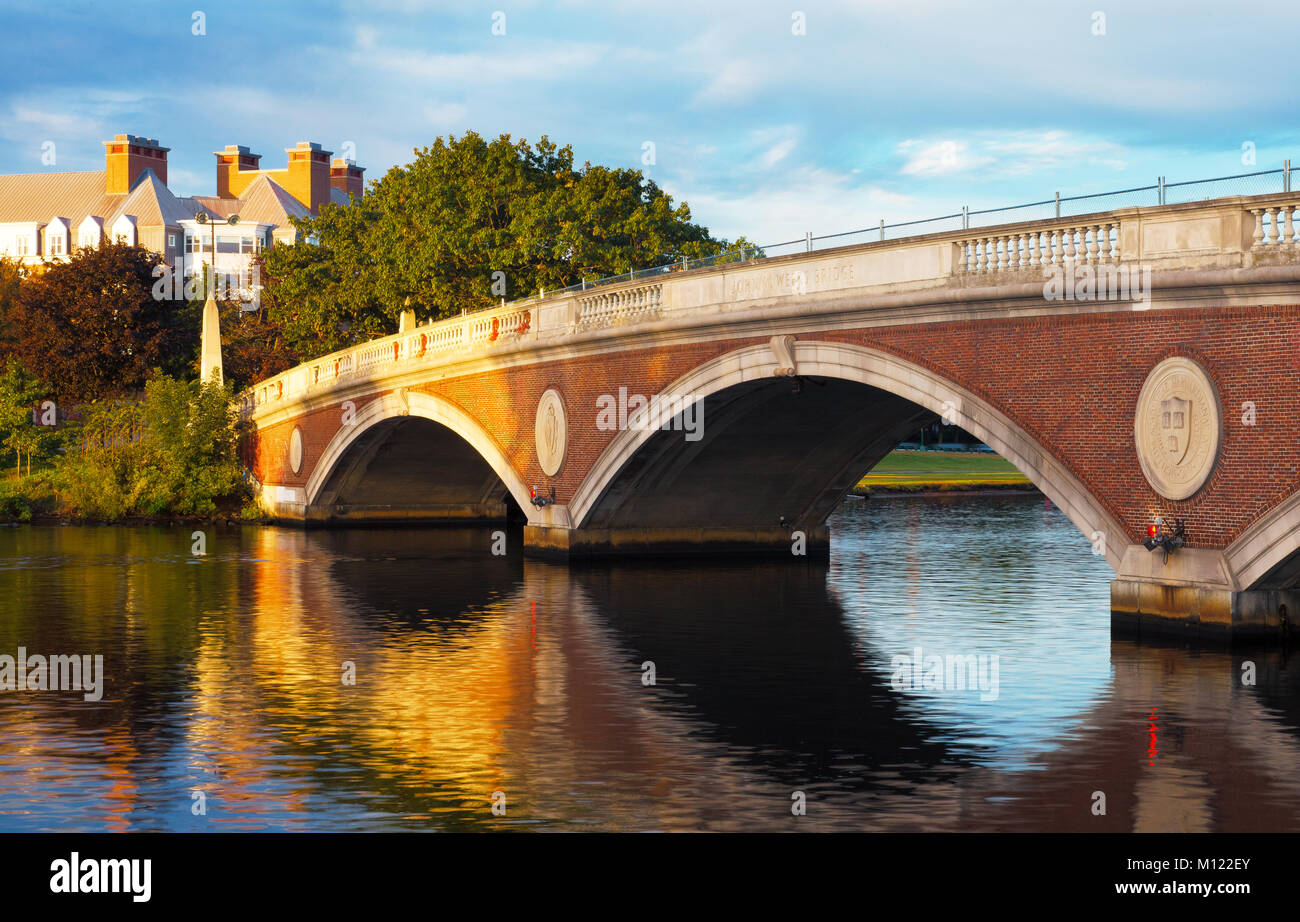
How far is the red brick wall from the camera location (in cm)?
1962

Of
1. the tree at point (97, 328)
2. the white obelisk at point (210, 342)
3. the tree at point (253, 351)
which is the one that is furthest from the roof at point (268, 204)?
the white obelisk at point (210, 342)

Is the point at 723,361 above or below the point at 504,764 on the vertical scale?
above

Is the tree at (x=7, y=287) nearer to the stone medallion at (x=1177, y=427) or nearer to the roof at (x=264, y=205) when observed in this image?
the roof at (x=264, y=205)

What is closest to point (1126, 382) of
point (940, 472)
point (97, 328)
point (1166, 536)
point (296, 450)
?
point (1166, 536)

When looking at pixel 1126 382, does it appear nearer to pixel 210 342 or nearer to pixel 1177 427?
pixel 1177 427

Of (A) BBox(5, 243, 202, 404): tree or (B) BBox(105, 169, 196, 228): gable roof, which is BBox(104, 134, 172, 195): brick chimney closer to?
(B) BBox(105, 169, 196, 228): gable roof

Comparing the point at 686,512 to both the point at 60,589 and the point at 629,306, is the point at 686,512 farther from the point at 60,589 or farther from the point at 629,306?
the point at 60,589

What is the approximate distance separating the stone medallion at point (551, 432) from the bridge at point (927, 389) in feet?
0.26

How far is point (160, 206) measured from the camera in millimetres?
125312

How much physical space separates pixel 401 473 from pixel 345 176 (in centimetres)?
9740
